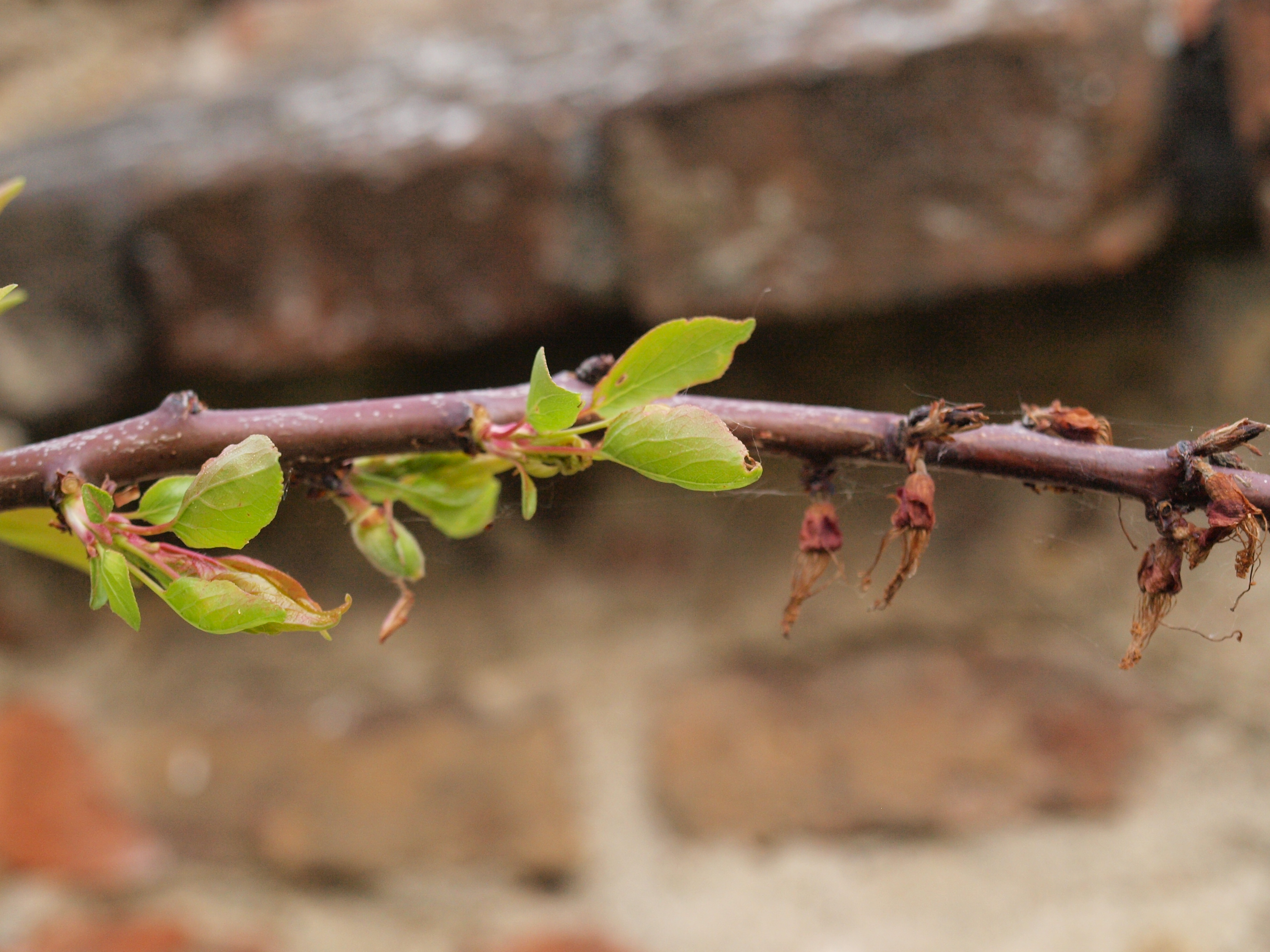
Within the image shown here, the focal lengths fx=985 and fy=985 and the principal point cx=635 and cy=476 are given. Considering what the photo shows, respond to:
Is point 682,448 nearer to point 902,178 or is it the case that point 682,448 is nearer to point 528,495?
point 528,495

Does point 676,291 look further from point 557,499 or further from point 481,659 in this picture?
point 481,659

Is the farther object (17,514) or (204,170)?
(204,170)

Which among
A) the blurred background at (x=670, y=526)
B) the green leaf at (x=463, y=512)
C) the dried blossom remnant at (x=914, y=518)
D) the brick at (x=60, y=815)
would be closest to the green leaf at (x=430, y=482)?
the green leaf at (x=463, y=512)

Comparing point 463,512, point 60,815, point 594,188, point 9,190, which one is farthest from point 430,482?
point 60,815

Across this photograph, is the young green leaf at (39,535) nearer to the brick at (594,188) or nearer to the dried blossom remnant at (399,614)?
the dried blossom remnant at (399,614)

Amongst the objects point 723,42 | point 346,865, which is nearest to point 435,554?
point 346,865

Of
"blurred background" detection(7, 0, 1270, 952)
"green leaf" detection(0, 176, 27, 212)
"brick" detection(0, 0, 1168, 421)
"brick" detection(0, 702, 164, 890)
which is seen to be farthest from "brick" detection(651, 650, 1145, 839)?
"green leaf" detection(0, 176, 27, 212)

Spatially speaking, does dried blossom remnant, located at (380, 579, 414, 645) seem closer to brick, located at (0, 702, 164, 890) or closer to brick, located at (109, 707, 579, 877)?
brick, located at (109, 707, 579, 877)
